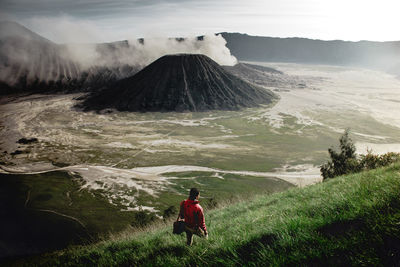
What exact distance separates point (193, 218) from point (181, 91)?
4680 inches

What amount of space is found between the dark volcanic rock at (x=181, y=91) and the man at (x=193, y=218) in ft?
358

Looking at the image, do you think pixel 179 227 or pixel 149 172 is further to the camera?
pixel 149 172

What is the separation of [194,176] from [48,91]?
13706cm

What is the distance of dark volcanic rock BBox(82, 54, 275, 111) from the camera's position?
390 ft

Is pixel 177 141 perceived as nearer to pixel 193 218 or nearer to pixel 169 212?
pixel 169 212

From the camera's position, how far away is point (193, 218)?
275 inches

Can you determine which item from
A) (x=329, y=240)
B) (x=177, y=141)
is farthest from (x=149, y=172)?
(x=329, y=240)

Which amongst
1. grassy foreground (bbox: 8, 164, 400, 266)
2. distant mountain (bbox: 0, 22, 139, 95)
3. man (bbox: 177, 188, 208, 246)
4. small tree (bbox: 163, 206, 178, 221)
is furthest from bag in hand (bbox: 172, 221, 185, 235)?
distant mountain (bbox: 0, 22, 139, 95)

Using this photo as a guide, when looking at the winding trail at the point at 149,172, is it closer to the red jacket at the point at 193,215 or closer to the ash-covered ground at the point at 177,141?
the ash-covered ground at the point at 177,141

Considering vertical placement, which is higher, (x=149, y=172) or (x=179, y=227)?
(x=179, y=227)

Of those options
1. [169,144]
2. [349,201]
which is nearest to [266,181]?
[169,144]

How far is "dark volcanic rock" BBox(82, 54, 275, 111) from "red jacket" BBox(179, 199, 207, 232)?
109 meters

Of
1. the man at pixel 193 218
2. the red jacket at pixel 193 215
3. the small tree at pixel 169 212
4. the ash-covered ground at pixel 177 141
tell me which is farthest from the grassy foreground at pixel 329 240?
the ash-covered ground at pixel 177 141

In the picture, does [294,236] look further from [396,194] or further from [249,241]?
[396,194]
